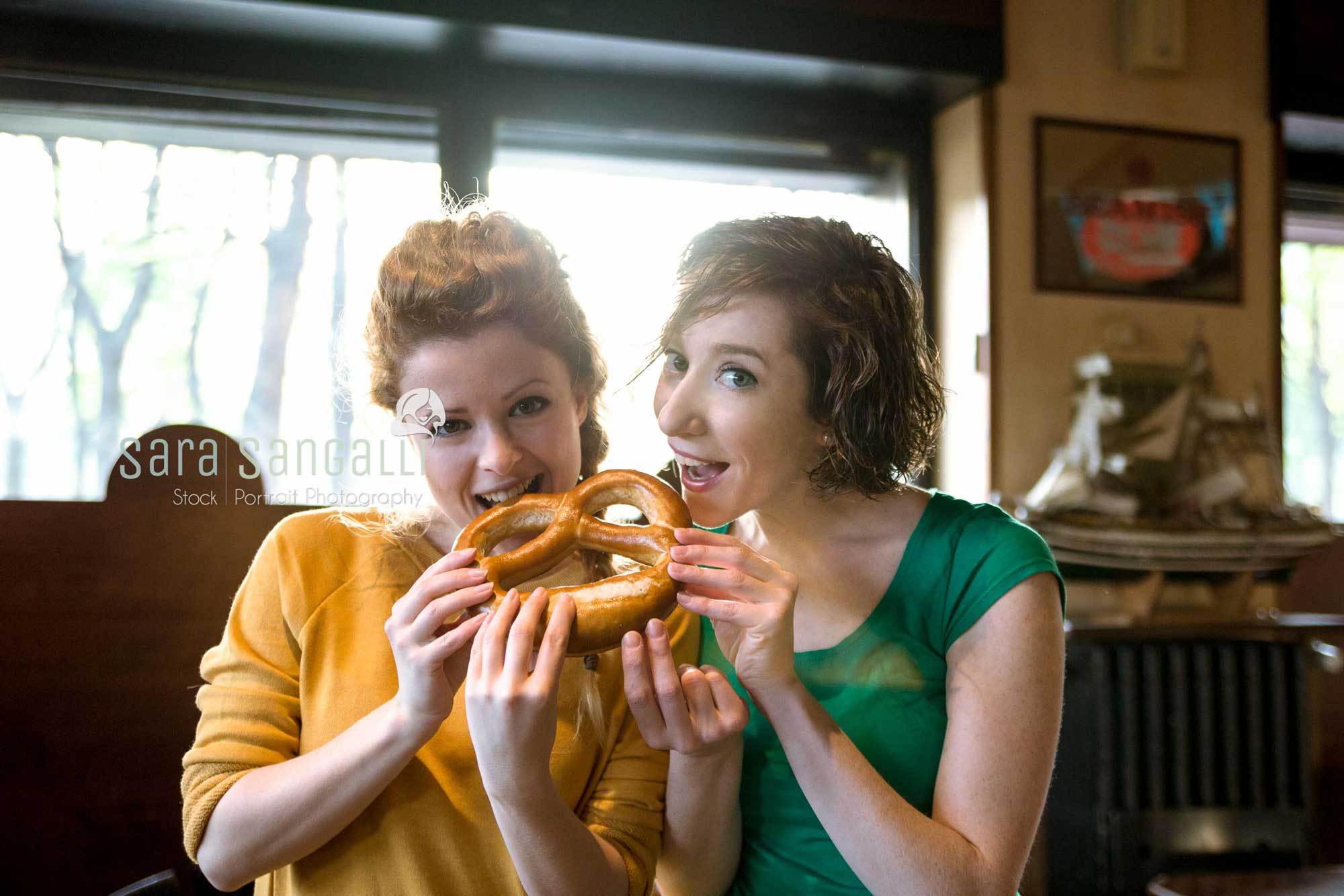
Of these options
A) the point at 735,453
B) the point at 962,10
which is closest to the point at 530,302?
the point at 735,453

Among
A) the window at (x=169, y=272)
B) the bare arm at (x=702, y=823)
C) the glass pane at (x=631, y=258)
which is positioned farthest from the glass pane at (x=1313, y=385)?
the bare arm at (x=702, y=823)

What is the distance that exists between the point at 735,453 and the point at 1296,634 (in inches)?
87.9

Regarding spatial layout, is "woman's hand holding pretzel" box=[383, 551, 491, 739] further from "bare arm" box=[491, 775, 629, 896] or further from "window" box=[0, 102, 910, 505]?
"window" box=[0, 102, 910, 505]

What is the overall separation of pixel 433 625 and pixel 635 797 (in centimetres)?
41

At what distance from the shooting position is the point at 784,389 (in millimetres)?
1169

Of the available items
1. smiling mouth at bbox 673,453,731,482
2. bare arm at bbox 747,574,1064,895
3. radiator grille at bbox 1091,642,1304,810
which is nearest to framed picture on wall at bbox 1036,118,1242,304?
radiator grille at bbox 1091,642,1304,810

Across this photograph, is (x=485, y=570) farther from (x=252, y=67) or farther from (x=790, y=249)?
(x=252, y=67)

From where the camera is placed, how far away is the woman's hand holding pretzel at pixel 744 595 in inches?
39.0

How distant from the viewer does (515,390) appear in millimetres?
1127

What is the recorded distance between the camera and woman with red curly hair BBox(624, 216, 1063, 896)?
3.47ft

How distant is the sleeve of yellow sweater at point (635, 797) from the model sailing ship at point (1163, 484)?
182 cm

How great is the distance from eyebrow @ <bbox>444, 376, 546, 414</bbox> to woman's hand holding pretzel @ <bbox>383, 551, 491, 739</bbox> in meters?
0.19

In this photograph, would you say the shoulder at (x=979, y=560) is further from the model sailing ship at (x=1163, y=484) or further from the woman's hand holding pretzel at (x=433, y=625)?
the model sailing ship at (x=1163, y=484)

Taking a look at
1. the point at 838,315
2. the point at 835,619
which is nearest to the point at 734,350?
the point at 838,315
